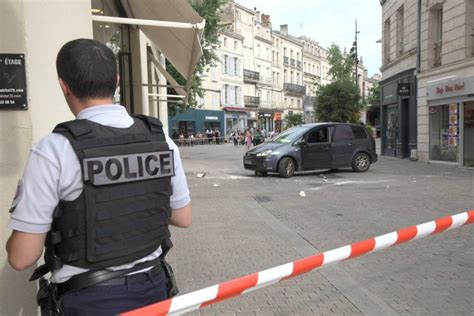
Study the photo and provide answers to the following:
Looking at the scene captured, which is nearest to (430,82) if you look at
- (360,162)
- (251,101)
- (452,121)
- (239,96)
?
(452,121)

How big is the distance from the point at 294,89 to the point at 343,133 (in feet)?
210

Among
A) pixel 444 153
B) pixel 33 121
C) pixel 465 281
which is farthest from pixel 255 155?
pixel 33 121

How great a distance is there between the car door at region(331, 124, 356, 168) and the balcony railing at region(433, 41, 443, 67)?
552cm

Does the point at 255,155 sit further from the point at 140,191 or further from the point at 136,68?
the point at 140,191

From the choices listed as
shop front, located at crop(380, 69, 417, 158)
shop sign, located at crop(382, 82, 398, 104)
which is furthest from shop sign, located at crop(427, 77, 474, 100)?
shop sign, located at crop(382, 82, 398, 104)

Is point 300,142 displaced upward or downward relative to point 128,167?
downward

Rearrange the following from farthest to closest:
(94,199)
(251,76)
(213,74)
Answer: (251,76)
(213,74)
(94,199)

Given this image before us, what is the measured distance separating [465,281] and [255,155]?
414 inches

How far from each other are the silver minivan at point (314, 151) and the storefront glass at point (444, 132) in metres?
3.42

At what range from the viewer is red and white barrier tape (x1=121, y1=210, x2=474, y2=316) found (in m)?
1.95

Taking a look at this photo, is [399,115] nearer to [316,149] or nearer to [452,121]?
[452,121]

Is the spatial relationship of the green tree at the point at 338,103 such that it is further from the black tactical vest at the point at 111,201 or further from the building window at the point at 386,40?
the black tactical vest at the point at 111,201

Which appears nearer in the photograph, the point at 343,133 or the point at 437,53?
the point at 343,133

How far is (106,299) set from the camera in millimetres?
1823
